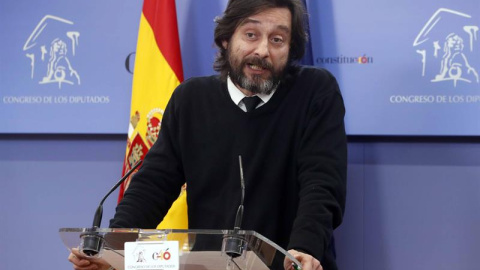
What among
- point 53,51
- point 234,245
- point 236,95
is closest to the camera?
point 234,245

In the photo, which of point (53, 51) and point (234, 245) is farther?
point (53, 51)

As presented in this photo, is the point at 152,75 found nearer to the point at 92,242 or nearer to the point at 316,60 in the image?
the point at 316,60

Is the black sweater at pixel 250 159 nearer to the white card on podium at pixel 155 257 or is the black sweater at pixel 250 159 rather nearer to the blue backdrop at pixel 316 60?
the white card on podium at pixel 155 257

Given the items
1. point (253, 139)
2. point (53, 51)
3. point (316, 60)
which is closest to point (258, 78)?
point (253, 139)

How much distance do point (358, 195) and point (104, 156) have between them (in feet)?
4.30

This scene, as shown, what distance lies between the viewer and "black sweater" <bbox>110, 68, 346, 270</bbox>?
2.32 meters

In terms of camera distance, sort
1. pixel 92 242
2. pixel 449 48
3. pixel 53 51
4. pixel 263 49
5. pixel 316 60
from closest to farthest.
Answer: pixel 92 242 → pixel 263 49 → pixel 449 48 → pixel 316 60 → pixel 53 51

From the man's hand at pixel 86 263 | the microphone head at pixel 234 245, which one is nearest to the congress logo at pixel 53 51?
the man's hand at pixel 86 263

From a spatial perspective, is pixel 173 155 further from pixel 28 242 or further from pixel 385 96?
pixel 28 242

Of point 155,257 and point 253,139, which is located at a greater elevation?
point 253,139

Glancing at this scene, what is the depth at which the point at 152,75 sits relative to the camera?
11.0 feet

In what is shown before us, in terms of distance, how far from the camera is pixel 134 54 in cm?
359

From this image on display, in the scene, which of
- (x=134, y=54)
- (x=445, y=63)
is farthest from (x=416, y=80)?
(x=134, y=54)

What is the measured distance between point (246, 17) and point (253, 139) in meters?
0.43
